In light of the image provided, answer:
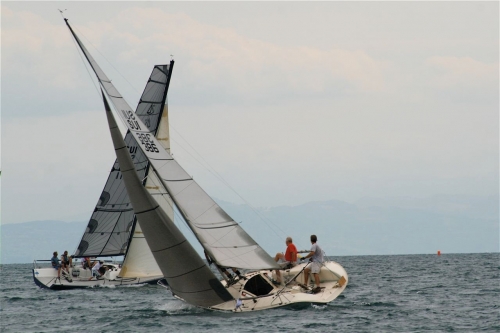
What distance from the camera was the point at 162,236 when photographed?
75.3 feet

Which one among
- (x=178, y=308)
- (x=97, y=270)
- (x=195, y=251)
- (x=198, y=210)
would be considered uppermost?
(x=198, y=210)

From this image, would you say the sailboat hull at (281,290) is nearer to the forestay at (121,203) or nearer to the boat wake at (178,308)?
the boat wake at (178,308)

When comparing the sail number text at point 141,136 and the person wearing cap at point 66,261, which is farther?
the person wearing cap at point 66,261

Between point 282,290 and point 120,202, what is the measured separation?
16.1 metres

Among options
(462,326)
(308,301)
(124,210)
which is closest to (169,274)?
(308,301)

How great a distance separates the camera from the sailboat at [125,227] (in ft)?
120

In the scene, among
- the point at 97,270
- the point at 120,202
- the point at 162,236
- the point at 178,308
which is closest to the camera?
the point at 162,236

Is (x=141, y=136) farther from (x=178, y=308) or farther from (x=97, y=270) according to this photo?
(x=97, y=270)

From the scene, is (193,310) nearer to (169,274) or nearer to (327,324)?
(169,274)

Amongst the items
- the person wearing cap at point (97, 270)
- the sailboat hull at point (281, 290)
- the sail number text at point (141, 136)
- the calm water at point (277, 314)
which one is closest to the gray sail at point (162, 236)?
the sailboat hull at point (281, 290)

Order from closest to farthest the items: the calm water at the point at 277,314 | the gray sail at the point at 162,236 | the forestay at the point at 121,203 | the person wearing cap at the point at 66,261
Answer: the calm water at the point at 277,314 → the gray sail at the point at 162,236 → the forestay at the point at 121,203 → the person wearing cap at the point at 66,261

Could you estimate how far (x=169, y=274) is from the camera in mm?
23484

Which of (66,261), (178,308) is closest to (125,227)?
(66,261)

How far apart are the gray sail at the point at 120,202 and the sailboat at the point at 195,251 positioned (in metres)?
10.4
